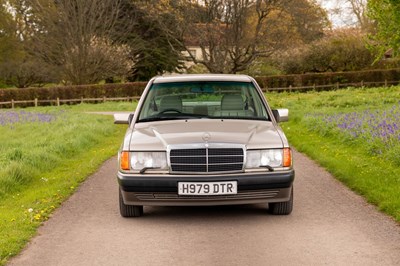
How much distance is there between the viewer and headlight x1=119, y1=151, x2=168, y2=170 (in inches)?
281

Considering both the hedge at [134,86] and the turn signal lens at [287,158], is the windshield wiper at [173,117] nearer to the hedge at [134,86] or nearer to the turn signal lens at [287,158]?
the turn signal lens at [287,158]

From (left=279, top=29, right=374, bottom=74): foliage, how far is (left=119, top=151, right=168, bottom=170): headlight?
1931 inches

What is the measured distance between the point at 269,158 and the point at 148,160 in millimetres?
1369

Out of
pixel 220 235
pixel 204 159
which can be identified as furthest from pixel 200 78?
pixel 220 235

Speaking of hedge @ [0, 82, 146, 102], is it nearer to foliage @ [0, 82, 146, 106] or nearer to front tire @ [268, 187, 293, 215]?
foliage @ [0, 82, 146, 106]

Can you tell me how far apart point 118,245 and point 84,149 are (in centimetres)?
975

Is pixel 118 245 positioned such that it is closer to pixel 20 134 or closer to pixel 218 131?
pixel 218 131

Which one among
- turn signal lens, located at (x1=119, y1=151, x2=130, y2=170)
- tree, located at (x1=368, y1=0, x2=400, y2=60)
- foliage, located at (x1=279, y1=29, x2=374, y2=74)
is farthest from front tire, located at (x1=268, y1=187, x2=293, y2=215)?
foliage, located at (x1=279, y1=29, x2=374, y2=74)

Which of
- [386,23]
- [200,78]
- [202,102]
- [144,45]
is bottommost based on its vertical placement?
[202,102]

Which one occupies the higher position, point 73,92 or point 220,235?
point 220,235

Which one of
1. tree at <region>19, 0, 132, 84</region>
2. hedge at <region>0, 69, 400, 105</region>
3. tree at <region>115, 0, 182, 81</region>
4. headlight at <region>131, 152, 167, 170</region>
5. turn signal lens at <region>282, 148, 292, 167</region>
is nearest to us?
headlight at <region>131, 152, 167, 170</region>

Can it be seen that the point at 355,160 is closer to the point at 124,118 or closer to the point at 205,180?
the point at 124,118

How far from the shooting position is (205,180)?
22.9ft

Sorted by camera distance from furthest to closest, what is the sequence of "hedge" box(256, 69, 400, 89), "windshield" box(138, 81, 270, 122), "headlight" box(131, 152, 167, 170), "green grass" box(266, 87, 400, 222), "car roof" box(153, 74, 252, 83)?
"hedge" box(256, 69, 400, 89) < "car roof" box(153, 74, 252, 83) < "green grass" box(266, 87, 400, 222) < "windshield" box(138, 81, 270, 122) < "headlight" box(131, 152, 167, 170)
